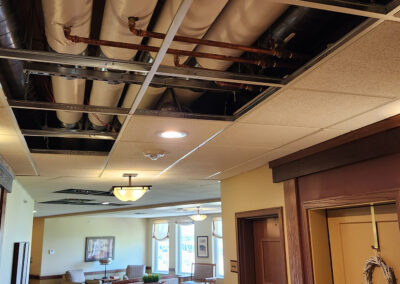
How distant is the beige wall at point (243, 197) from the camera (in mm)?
3551

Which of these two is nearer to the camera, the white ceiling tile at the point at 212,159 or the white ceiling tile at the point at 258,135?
the white ceiling tile at the point at 258,135

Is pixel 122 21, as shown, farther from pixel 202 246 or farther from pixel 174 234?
pixel 174 234

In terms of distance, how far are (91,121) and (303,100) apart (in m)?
1.26

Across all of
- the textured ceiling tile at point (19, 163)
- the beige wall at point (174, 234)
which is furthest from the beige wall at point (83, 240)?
the textured ceiling tile at point (19, 163)

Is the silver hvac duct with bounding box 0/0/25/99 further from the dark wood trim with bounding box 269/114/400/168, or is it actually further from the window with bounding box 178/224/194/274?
the window with bounding box 178/224/194/274

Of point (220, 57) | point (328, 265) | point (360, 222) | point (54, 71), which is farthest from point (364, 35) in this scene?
point (328, 265)

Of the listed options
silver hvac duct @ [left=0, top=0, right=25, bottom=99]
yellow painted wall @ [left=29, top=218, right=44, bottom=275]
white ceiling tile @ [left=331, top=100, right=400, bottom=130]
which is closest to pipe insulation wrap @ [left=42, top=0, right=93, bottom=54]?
silver hvac duct @ [left=0, top=0, right=25, bottom=99]

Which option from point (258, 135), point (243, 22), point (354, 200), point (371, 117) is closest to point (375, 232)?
point (354, 200)

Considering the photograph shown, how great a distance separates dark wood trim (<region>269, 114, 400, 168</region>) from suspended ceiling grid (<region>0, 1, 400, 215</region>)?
6cm

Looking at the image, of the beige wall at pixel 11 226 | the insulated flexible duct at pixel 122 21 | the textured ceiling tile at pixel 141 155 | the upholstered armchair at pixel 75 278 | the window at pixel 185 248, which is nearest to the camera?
the insulated flexible duct at pixel 122 21

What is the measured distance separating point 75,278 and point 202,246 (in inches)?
153

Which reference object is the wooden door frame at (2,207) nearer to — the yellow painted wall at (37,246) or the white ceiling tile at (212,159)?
the white ceiling tile at (212,159)

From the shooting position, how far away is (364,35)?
120 cm

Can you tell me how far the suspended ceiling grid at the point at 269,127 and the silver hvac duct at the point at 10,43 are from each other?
20cm
